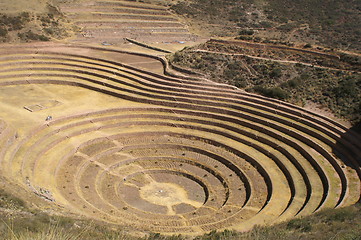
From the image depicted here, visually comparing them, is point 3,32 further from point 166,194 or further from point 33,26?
point 166,194

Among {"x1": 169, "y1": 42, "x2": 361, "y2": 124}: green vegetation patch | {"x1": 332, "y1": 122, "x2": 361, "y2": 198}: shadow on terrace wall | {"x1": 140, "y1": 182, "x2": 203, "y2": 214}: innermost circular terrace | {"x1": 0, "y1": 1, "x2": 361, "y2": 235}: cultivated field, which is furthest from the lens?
{"x1": 169, "y1": 42, "x2": 361, "y2": 124}: green vegetation patch

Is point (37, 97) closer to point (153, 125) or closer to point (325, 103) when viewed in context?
point (153, 125)

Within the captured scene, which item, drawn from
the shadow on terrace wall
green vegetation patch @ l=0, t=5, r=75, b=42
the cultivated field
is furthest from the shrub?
the shadow on terrace wall

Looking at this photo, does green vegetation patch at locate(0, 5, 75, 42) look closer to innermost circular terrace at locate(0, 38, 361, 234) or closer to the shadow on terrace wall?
innermost circular terrace at locate(0, 38, 361, 234)

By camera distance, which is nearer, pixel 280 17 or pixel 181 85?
pixel 181 85

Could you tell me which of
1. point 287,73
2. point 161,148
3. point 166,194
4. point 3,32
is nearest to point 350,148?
point 287,73

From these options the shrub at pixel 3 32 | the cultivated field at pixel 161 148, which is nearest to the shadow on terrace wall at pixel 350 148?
the cultivated field at pixel 161 148

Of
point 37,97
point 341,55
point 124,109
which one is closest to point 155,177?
point 124,109

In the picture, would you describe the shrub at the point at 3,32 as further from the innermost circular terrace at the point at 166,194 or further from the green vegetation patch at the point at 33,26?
the innermost circular terrace at the point at 166,194
